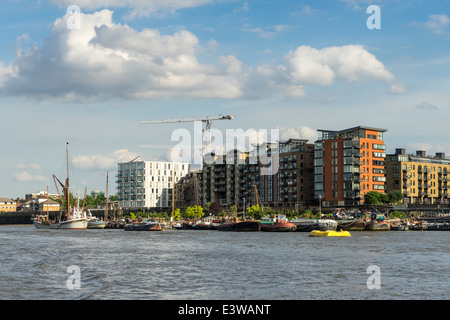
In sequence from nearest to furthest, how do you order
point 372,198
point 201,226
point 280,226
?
point 280,226, point 201,226, point 372,198

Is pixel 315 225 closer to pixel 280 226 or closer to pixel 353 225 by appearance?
pixel 280 226

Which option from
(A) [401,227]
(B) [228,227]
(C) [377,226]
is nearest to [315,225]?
(C) [377,226]

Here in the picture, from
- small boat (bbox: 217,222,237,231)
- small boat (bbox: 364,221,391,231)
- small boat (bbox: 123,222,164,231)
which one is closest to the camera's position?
small boat (bbox: 364,221,391,231)

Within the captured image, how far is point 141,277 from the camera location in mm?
46469

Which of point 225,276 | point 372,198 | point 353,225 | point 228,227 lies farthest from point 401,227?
point 225,276

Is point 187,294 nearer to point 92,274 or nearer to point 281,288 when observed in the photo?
point 281,288

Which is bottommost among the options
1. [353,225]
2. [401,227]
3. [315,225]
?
[401,227]

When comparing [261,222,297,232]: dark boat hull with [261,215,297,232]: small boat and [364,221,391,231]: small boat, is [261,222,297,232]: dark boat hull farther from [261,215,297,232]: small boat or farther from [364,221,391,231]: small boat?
[364,221,391,231]: small boat

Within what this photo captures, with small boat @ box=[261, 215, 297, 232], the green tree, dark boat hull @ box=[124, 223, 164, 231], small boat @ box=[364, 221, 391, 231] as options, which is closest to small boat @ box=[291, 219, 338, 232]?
small boat @ box=[261, 215, 297, 232]

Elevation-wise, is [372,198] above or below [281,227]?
above

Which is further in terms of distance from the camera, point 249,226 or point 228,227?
point 228,227

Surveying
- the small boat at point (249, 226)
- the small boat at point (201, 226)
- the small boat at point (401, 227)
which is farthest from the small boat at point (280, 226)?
the small boat at point (201, 226)

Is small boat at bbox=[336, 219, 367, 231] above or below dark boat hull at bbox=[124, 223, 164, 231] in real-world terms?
above

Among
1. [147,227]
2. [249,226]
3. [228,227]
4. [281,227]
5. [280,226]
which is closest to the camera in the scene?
[281,227]
